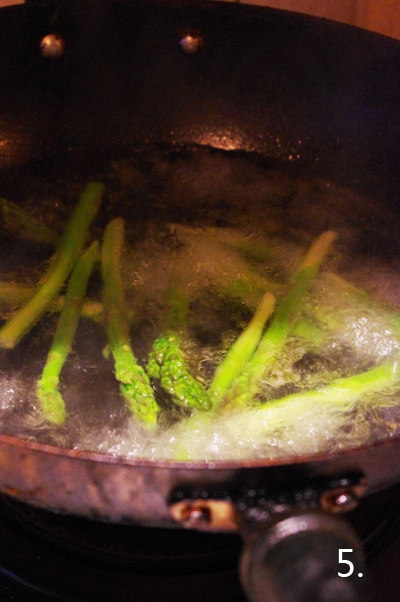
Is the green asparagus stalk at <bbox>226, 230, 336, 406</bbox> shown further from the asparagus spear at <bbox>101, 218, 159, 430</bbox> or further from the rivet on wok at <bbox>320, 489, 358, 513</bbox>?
the rivet on wok at <bbox>320, 489, 358, 513</bbox>

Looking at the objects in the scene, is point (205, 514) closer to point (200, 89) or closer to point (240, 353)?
point (240, 353)

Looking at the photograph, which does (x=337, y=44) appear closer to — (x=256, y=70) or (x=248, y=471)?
(x=256, y=70)

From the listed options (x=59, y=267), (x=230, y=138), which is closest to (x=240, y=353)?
(x=59, y=267)

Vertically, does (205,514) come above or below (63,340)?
above

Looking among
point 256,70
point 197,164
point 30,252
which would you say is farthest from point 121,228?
point 256,70

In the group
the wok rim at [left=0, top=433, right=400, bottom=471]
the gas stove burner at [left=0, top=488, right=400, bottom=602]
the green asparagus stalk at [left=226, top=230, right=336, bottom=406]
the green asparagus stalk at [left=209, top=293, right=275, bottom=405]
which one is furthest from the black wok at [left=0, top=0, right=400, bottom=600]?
the wok rim at [left=0, top=433, right=400, bottom=471]
